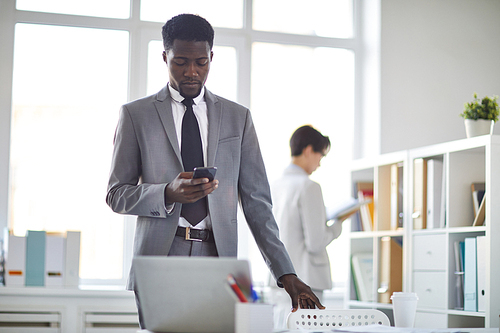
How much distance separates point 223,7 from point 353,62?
1037mm

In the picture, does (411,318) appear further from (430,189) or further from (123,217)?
(123,217)

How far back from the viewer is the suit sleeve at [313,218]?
3.01 m

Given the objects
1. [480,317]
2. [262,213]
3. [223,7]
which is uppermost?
[223,7]

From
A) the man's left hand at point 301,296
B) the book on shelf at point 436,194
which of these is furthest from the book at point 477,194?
the man's left hand at point 301,296

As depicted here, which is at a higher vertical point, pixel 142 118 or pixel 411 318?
pixel 142 118

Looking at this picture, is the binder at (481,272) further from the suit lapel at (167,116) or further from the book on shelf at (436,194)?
the suit lapel at (167,116)

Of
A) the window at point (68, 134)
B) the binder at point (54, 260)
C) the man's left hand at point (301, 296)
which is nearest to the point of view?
the man's left hand at point (301, 296)

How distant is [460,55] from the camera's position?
4.05 m

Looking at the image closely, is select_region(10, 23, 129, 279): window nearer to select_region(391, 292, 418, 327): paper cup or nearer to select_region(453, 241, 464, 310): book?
select_region(453, 241, 464, 310): book

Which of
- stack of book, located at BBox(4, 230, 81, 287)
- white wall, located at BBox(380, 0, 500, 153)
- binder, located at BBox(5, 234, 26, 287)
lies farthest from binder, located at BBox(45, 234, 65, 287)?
white wall, located at BBox(380, 0, 500, 153)

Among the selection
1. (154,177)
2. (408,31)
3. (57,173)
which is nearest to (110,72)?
(57,173)

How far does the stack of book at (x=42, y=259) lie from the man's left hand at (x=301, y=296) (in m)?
2.05

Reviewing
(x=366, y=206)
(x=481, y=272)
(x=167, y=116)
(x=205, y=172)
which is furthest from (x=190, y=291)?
(x=366, y=206)

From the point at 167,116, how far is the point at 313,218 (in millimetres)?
1505
